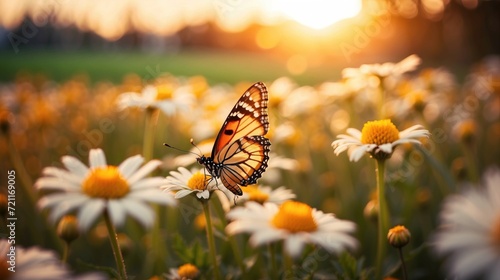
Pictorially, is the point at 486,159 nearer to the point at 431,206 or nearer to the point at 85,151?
the point at 431,206

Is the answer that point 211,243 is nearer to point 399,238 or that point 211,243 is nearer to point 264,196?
point 264,196

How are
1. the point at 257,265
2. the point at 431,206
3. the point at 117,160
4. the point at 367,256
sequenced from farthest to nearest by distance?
the point at 117,160, the point at 431,206, the point at 367,256, the point at 257,265

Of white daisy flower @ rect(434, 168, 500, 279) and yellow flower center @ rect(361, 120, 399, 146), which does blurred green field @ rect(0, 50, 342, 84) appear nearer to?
yellow flower center @ rect(361, 120, 399, 146)

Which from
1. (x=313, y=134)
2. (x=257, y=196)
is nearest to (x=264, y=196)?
(x=257, y=196)

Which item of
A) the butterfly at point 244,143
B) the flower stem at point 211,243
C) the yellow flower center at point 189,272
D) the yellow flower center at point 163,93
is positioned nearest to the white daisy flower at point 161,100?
the yellow flower center at point 163,93

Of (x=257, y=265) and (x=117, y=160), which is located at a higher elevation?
(x=117, y=160)

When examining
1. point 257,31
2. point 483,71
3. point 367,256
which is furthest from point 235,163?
point 257,31
